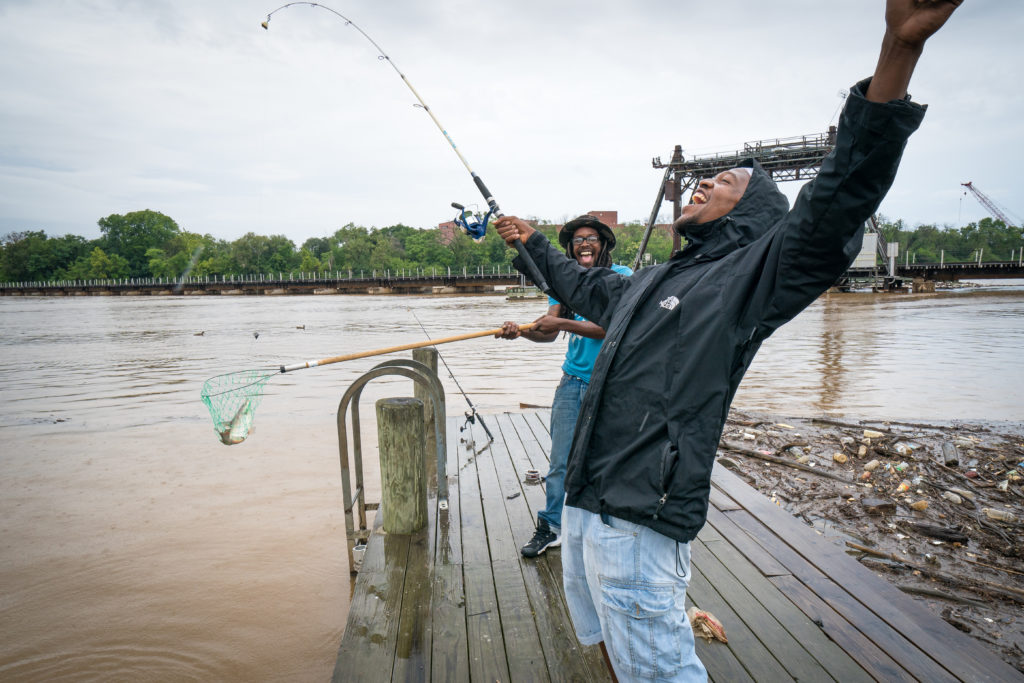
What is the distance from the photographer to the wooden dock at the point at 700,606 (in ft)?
8.25

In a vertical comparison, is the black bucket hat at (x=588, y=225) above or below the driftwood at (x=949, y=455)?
above

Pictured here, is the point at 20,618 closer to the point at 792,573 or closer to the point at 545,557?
the point at 545,557

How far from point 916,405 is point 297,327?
2448 cm

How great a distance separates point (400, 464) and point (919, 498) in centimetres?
449

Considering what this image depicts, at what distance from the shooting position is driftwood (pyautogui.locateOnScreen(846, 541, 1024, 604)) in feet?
11.9

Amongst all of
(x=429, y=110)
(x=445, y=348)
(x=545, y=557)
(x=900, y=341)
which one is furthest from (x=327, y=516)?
(x=900, y=341)

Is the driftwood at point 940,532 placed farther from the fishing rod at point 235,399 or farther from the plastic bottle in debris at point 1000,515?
the fishing rod at point 235,399

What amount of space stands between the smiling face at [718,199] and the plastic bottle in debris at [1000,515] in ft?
15.0

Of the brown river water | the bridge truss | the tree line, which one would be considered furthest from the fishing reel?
the tree line

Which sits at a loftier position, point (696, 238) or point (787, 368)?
point (696, 238)

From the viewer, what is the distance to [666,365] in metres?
1.71

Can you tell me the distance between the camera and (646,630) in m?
1.67

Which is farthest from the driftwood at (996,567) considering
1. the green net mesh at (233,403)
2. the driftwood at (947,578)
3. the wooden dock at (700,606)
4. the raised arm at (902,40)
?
the green net mesh at (233,403)

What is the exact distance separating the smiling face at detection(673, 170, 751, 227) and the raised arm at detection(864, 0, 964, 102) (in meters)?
0.57
